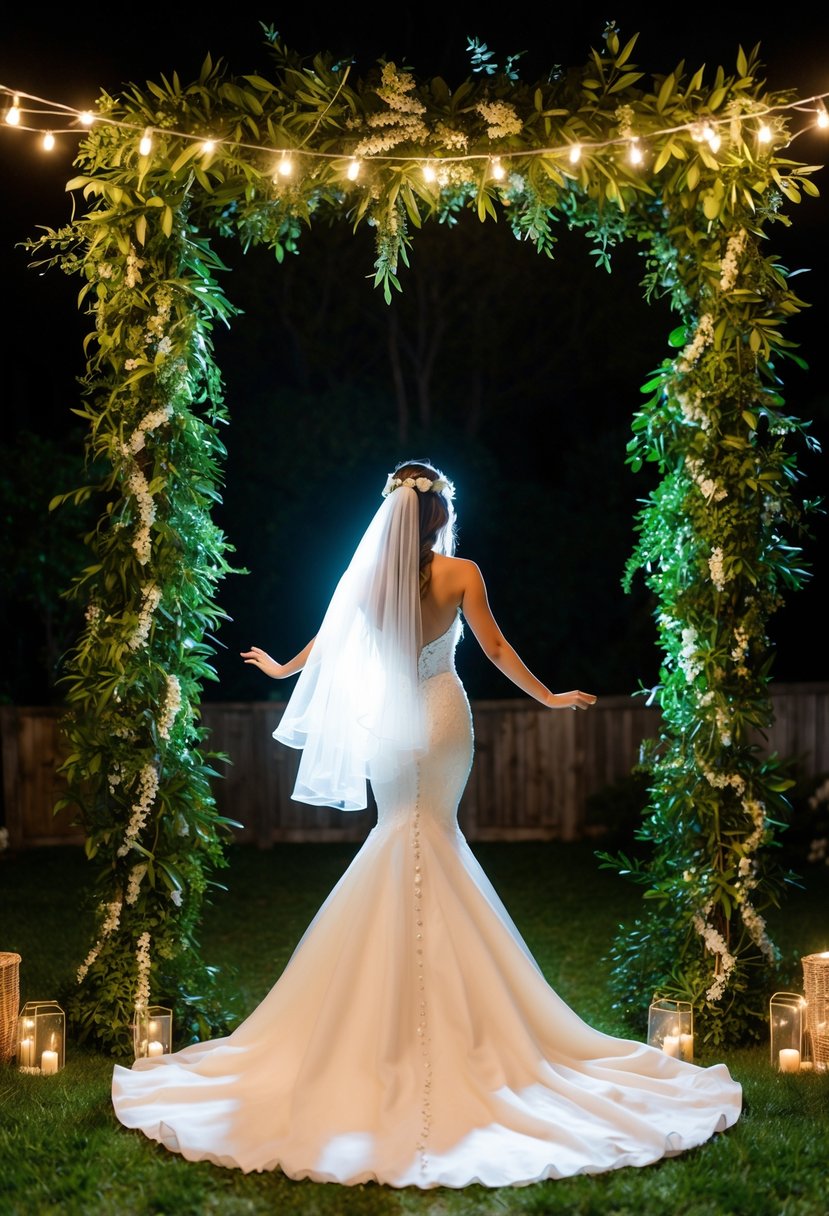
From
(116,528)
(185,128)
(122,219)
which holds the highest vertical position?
(185,128)

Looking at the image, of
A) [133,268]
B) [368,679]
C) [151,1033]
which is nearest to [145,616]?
[368,679]

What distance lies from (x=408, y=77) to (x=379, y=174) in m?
0.39

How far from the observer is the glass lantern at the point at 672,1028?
5.14m

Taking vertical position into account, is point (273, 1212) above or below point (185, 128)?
below

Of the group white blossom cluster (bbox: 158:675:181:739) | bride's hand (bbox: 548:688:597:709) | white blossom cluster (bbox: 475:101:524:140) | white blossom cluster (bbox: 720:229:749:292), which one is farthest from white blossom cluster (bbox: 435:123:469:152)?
white blossom cluster (bbox: 158:675:181:739)

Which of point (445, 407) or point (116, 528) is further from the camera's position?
point (445, 407)

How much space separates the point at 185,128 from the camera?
5.23m

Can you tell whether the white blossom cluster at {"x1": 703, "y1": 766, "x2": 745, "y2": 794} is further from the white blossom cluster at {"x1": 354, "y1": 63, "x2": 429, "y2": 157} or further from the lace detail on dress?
the white blossom cluster at {"x1": 354, "y1": 63, "x2": 429, "y2": 157}

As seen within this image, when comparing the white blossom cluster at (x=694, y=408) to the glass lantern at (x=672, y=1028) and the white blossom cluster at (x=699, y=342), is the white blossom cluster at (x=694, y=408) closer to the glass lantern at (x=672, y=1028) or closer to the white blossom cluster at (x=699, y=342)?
the white blossom cluster at (x=699, y=342)

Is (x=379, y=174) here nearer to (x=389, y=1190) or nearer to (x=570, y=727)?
(x=389, y=1190)

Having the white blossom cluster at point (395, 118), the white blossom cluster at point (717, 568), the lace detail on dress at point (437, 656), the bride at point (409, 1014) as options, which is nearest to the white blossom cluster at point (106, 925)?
the bride at point (409, 1014)

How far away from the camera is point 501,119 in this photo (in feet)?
17.2

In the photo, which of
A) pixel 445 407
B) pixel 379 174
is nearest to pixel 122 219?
pixel 379 174

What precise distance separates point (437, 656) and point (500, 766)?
20.9ft
